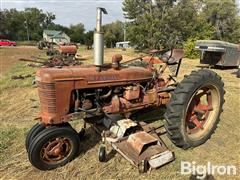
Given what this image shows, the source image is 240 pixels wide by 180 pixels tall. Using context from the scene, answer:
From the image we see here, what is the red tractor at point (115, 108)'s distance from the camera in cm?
368

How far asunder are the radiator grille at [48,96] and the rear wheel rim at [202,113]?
2.20 metres

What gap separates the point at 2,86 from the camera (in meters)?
9.02

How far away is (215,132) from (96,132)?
85.5 inches

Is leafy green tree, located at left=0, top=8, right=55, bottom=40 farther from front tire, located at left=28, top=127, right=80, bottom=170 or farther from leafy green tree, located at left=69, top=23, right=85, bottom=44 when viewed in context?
front tire, located at left=28, top=127, right=80, bottom=170

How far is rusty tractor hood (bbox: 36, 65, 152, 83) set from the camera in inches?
143

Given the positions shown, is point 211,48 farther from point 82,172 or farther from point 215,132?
point 82,172

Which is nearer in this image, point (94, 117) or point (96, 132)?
point (94, 117)

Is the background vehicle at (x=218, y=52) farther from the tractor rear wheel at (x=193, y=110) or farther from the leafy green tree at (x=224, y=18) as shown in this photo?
the leafy green tree at (x=224, y=18)

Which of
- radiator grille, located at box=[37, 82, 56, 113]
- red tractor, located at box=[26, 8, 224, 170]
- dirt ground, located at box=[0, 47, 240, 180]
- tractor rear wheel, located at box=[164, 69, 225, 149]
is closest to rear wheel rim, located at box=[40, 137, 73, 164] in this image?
red tractor, located at box=[26, 8, 224, 170]

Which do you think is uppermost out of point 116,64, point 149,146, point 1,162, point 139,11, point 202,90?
point 139,11

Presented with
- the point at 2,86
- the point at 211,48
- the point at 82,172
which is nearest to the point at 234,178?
the point at 82,172

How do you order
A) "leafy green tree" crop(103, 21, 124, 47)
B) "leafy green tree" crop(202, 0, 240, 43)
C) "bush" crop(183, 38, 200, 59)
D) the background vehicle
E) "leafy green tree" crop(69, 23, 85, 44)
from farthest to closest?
1. "leafy green tree" crop(69, 23, 85, 44)
2. "leafy green tree" crop(103, 21, 124, 47)
3. "leafy green tree" crop(202, 0, 240, 43)
4. "bush" crop(183, 38, 200, 59)
5. the background vehicle

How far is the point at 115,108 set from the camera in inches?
167

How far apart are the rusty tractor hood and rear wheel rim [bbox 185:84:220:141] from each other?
920 mm
